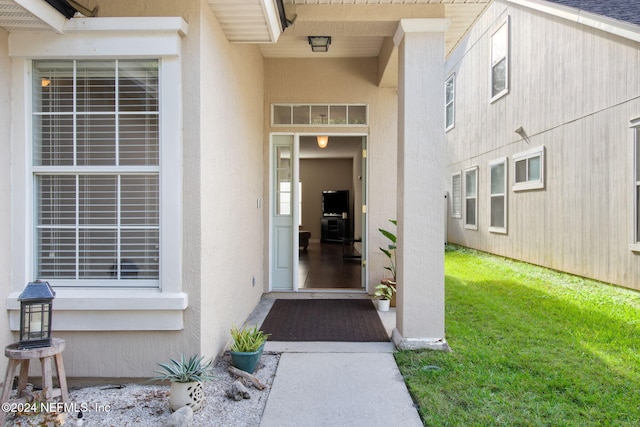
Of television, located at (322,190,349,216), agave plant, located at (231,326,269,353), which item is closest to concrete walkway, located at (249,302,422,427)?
agave plant, located at (231,326,269,353)

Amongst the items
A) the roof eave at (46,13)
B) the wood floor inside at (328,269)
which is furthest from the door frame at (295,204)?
the roof eave at (46,13)

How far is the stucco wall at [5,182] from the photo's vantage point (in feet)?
8.74

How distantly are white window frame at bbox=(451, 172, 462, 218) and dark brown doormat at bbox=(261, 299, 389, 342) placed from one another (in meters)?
7.14

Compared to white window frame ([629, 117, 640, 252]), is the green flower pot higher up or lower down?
lower down

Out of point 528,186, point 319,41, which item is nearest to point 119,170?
point 319,41

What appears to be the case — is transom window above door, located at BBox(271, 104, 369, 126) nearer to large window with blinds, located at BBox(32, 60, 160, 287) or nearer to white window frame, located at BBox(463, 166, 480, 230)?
large window with blinds, located at BBox(32, 60, 160, 287)

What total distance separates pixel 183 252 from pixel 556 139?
21.1 ft

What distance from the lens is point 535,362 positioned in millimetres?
3180

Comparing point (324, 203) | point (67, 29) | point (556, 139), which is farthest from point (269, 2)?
point (324, 203)

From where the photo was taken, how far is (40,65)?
281cm

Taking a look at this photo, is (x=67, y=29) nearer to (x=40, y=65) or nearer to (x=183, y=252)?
(x=40, y=65)

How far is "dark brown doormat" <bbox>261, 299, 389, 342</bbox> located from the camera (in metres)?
3.79

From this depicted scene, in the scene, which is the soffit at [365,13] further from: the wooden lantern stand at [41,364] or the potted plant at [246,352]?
the wooden lantern stand at [41,364]

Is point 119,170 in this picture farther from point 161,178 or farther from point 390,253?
point 390,253
